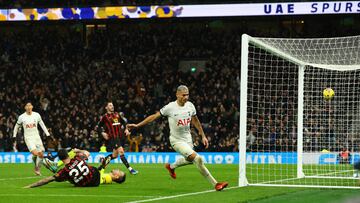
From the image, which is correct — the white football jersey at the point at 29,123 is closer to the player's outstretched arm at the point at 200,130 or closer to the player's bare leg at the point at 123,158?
the player's bare leg at the point at 123,158

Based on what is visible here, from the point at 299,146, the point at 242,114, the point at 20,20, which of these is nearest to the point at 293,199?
the point at 242,114

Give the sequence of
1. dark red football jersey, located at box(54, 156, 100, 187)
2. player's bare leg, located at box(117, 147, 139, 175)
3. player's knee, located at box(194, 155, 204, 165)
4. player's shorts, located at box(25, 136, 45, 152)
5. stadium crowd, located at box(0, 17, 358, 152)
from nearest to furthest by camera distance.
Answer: player's knee, located at box(194, 155, 204, 165) < dark red football jersey, located at box(54, 156, 100, 187) < player's bare leg, located at box(117, 147, 139, 175) < player's shorts, located at box(25, 136, 45, 152) < stadium crowd, located at box(0, 17, 358, 152)

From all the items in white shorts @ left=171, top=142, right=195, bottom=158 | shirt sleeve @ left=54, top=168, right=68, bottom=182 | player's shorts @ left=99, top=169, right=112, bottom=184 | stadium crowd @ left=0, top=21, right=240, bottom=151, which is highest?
stadium crowd @ left=0, top=21, right=240, bottom=151

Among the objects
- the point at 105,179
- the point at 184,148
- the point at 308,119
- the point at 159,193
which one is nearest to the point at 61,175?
the point at 105,179

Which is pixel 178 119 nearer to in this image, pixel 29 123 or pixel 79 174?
pixel 79 174

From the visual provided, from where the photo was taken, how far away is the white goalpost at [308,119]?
17.7m

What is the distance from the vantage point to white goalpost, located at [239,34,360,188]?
58.0 ft

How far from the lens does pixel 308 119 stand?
26078 millimetres

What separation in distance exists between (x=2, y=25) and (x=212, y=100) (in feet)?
52.0

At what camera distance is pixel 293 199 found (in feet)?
42.3

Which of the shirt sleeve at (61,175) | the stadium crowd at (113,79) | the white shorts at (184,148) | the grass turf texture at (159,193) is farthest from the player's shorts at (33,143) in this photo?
→ the stadium crowd at (113,79)

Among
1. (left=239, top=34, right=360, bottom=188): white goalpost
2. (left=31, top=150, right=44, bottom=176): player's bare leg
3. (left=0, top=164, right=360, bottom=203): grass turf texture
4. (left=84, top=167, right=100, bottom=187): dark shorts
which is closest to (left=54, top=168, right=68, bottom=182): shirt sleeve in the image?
(left=0, top=164, right=360, bottom=203): grass turf texture

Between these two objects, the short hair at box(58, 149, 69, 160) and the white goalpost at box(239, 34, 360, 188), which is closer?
the short hair at box(58, 149, 69, 160)

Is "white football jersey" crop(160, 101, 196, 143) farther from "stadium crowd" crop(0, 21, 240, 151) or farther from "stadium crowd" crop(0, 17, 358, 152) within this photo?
"stadium crowd" crop(0, 21, 240, 151)
